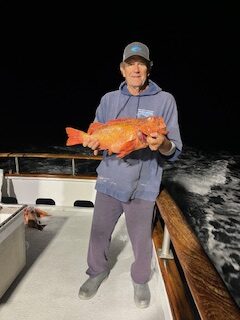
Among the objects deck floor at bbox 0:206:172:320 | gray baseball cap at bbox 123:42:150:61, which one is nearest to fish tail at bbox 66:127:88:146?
gray baseball cap at bbox 123:42:150:61

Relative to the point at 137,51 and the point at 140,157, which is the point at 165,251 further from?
the point at 137,51

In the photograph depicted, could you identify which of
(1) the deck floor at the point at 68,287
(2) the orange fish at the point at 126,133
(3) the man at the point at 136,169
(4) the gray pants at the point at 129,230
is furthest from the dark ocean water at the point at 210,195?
(2) the orange fish at the point at 126,133

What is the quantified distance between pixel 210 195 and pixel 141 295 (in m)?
9.71

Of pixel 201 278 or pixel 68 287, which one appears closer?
pixel 201 278

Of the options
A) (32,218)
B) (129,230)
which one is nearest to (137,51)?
(129,230)

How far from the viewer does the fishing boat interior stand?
1515mm

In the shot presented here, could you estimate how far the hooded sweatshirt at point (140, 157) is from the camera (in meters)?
2.27

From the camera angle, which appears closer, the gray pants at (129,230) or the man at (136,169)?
the man at (136,169)

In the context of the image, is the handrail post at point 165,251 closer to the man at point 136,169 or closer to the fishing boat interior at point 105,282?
the fishing boat interior at point 105,282

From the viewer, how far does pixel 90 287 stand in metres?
2.69

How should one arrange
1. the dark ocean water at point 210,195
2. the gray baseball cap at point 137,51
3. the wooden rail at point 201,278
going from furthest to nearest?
1. the dark ocean water at point 210,195
2. the gray baseball cap at point 137,51
3. the wooden rail at point 201,278

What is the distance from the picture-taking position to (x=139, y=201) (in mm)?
2414

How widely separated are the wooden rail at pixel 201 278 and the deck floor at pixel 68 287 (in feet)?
2.60

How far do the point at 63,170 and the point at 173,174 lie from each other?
6.12 meters
